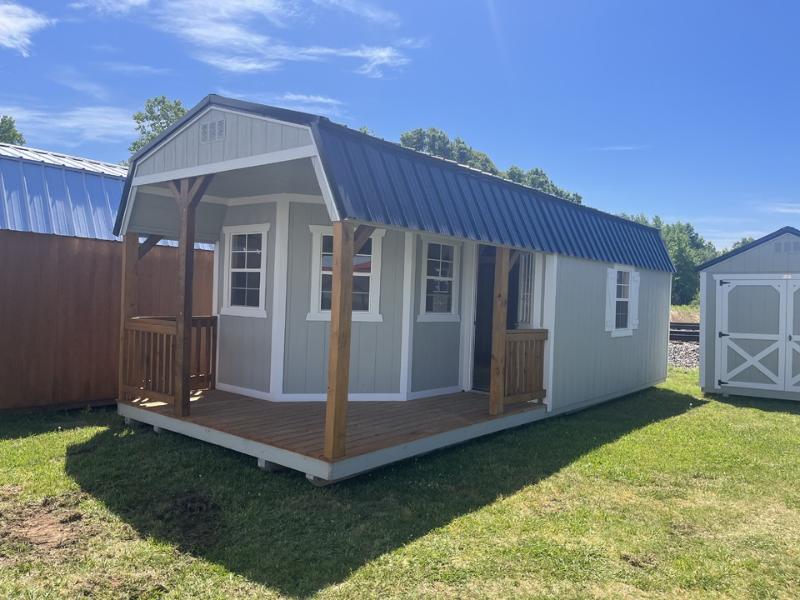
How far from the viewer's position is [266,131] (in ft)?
15.6

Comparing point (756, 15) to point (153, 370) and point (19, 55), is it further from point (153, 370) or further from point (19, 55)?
point (19, 55)

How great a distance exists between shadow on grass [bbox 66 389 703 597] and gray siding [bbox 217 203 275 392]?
4.07ft

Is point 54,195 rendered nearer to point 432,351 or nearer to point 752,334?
point 432,351

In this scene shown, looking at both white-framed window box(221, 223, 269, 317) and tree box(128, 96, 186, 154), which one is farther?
tree box(128, 96, 186, 154)

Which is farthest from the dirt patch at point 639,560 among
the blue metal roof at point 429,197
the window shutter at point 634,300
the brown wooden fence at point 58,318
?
the brown wooden fence at point 58,318

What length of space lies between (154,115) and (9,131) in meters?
8.45

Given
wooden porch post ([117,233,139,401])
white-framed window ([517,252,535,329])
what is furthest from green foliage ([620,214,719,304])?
wooden porch post ([117,233,139,401])

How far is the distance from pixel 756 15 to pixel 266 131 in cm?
1520

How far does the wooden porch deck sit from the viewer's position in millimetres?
4766

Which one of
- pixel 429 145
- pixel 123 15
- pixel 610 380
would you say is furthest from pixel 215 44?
pixel 429 145

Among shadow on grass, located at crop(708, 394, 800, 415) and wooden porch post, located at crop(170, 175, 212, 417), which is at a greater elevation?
wooden porch post, located at crop(170, 175, 212, 417)

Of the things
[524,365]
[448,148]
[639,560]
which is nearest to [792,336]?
[524,365]

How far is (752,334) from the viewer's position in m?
9.94

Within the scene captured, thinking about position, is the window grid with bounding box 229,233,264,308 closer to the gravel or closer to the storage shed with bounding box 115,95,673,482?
the storage shed with bounding box 115,95,673,482
